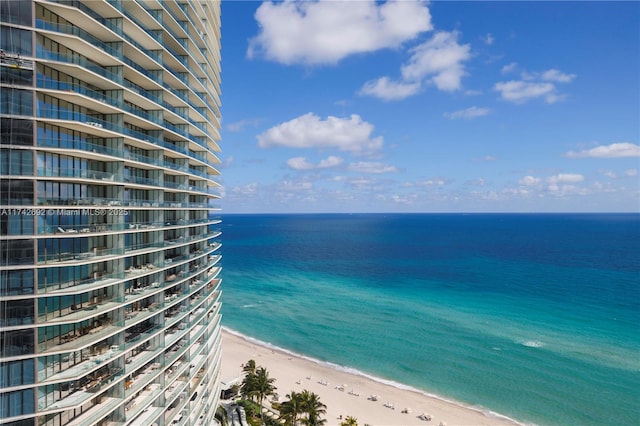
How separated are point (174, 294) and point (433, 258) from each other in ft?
493

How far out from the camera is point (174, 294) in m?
36.6

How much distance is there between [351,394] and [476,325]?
132 ft

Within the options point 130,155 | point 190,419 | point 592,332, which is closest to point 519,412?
point 592,332

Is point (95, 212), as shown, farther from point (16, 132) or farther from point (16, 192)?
point (16, 132)

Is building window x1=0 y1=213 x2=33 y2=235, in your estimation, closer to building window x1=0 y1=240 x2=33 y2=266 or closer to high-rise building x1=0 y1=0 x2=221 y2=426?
high-rise building x1=0 y1=0 x2=221 y2=426

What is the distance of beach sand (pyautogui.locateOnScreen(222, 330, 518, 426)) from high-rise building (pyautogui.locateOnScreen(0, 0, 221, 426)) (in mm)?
24600

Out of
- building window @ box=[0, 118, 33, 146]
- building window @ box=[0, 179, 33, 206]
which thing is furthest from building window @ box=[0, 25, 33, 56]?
building window @ box=[0, 179, 33, 206]

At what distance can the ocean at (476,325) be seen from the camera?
195 feet

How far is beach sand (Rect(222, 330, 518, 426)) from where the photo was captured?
5312 centimetres

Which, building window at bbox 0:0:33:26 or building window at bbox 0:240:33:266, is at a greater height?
building window at bbox 0:0:33:26

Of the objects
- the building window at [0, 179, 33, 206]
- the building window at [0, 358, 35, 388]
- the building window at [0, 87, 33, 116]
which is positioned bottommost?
the building window at [0, 358, 35, 388]

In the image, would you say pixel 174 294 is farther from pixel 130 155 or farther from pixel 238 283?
pixel 238 283

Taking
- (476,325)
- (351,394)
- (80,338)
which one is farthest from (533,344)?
(80,338)

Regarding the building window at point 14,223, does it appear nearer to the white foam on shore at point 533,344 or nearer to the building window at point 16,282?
the building window at point 16,282
